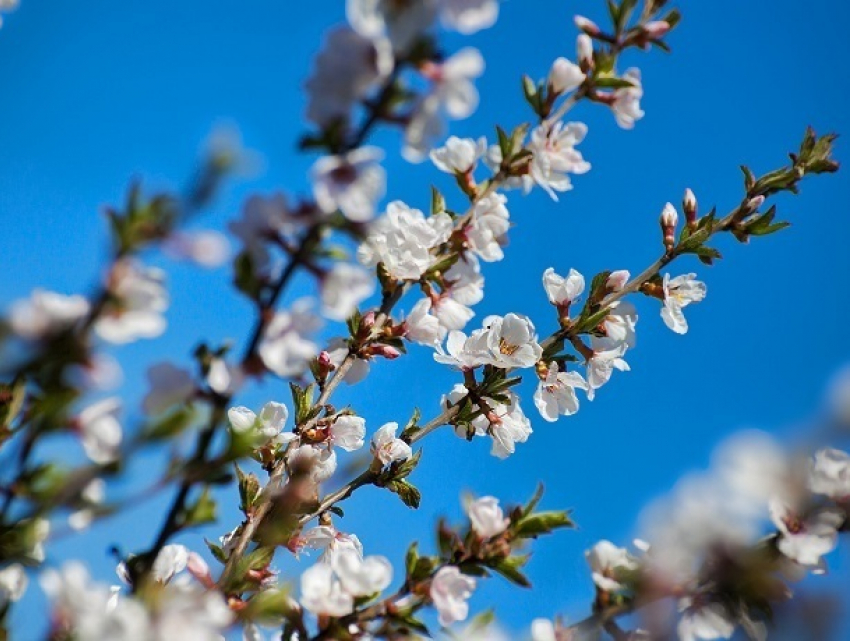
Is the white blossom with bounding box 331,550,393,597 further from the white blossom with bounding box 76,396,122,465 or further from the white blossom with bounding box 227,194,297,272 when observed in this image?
the white blossom with bounding box 227,194,297,272

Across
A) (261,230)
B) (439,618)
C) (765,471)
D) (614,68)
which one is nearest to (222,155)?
(261,230)

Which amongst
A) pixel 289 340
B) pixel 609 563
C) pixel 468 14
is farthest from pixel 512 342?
pixel 468 14

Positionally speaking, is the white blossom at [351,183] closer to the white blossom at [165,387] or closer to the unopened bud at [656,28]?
the white blossom at [165,387]

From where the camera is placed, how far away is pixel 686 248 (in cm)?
246

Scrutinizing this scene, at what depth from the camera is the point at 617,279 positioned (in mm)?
2428

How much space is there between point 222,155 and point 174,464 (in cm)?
52

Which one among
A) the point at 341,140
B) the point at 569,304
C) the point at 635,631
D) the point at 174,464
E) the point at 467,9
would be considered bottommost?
the point at 635,631

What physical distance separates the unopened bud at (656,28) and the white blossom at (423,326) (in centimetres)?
90

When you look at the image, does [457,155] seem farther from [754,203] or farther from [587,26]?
[754,203]

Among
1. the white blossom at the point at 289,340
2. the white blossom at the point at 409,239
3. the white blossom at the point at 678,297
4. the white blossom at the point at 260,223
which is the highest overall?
the white blossom at the point at 678,297

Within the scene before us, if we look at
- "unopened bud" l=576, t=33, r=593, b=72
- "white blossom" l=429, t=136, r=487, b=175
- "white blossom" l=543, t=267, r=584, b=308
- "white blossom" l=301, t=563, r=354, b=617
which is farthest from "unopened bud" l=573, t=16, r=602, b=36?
"white blossom" l=301, t=563, r=354, b=617

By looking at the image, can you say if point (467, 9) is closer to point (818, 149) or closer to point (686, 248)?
point (686, 248)

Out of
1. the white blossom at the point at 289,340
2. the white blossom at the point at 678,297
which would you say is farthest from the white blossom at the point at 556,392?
the white blossom at the point at 289,340

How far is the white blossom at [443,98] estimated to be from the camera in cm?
130
